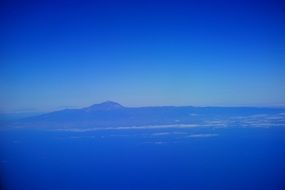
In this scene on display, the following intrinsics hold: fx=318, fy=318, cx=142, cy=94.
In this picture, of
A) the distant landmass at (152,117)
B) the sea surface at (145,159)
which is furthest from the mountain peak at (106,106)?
the sea surface at (145,159)

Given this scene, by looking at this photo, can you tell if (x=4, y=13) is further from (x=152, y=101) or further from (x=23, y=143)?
(x=152, y=101)

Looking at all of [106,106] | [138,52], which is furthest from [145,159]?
[138,52]

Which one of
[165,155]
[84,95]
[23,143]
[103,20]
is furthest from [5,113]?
[165,155]

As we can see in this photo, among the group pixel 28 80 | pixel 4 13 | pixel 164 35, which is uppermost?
pixel 4 13

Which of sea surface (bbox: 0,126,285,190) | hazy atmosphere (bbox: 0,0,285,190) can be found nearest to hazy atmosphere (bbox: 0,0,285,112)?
hazy atmosphere (bbox: 0,0,285,190)

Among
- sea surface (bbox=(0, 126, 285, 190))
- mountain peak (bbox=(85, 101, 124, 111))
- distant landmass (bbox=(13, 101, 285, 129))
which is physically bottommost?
sea surface (bbox=(0, 126, 285, 190))

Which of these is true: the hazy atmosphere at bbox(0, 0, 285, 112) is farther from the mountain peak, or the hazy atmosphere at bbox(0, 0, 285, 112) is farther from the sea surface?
the sea surface

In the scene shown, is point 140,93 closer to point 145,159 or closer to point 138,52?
point 138,52
